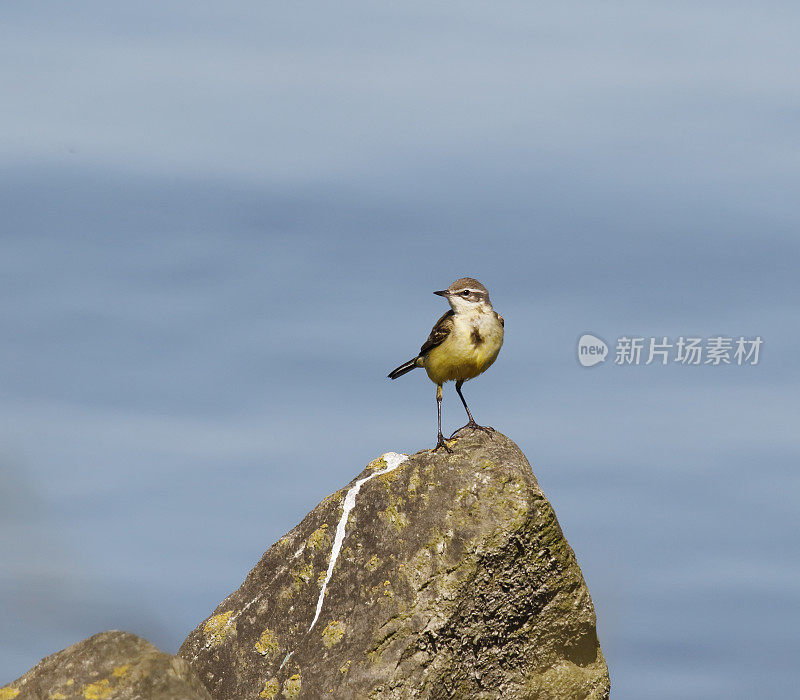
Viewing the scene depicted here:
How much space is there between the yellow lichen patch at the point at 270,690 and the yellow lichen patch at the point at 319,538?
1.55 metres

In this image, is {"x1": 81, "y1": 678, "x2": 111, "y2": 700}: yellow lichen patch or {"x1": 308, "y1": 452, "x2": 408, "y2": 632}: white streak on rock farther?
{"x1": 308, "y1": 452, "x2": 408, "y2": 632}: white streak on rock

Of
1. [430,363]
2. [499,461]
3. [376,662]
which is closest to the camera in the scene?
[376,662]

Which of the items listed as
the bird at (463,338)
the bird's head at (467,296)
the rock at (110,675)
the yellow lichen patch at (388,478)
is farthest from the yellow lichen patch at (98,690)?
the bird's head at (467,296)

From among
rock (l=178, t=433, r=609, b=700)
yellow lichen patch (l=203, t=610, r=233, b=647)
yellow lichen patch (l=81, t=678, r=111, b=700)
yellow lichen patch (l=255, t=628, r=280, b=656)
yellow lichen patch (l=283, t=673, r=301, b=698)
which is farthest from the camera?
yellow lichen patch (l=203, t=610, r=233, b=647)

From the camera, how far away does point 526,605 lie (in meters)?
13.1

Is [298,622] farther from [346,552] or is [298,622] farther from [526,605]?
[526,605]

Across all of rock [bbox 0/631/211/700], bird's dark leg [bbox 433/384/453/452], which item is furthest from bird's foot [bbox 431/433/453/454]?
rock [bbox 0/631/211/700]

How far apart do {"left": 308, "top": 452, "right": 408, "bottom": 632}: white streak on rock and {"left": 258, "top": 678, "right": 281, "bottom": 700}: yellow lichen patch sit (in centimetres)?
68

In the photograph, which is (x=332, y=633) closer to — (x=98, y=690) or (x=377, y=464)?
(x=377, y=464)

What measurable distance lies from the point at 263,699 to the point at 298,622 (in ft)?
2.96

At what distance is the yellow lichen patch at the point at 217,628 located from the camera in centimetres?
1338

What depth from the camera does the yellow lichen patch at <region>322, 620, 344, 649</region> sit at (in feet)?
41.6

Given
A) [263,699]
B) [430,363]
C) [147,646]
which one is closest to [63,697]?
[147,646]

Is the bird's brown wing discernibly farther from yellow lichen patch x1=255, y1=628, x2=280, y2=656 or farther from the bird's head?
yellow lichen patch x1=255, y1=628, x2=280, y2=656
